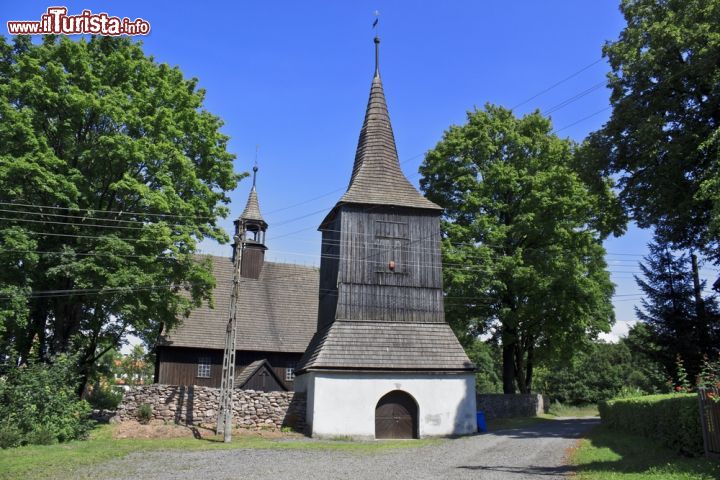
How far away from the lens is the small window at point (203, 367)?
104 ft

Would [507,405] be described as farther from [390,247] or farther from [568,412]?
[568,412]

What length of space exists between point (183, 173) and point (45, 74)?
6.16m

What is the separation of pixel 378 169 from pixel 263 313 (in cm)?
1231

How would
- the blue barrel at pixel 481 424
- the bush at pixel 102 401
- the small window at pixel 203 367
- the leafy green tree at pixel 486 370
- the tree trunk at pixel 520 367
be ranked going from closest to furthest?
the blue barrel at pixel 481 424
the small window at pixel 203 367
the bush at pixel 102 401
the tree trunk at pixel 520 367
the leafy green tree at pixel 486 370

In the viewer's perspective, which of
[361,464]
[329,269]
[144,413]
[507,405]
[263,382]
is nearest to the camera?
[361,464]

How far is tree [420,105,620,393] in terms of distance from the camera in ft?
97.3

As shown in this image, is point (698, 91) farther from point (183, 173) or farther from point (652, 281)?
point (183, 173)

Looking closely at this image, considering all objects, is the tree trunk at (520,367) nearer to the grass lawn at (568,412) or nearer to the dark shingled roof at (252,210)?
the grass lawn at (568,412)

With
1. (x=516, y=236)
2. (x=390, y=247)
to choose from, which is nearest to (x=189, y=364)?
(x=390, y=247)

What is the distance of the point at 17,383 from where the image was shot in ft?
63.4

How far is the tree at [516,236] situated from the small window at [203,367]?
45.8ft

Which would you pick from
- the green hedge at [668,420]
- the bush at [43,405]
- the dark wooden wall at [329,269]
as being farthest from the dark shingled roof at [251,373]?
the green hedge at [668,420]

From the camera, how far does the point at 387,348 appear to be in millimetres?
23547

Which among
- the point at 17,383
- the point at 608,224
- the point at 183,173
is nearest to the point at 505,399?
the point at 608,224
